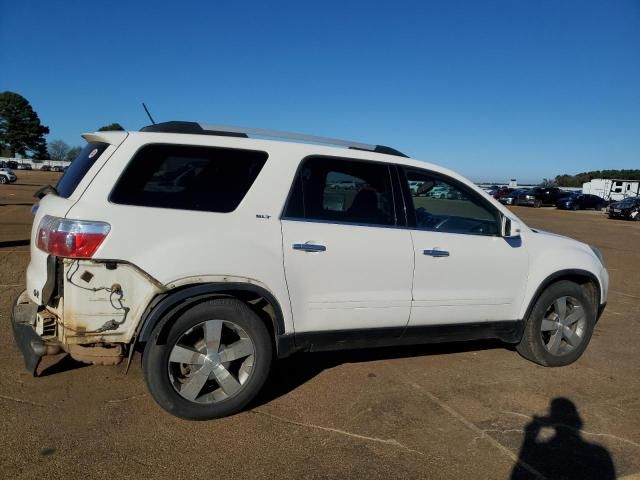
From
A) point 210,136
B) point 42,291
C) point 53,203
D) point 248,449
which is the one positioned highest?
point 210,136

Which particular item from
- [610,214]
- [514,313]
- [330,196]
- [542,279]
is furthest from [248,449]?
[610,214]

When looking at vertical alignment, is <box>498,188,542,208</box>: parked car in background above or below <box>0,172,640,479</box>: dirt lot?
above

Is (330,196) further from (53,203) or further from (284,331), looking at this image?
(53,203)

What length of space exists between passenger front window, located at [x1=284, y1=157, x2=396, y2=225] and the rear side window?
0.35 meters

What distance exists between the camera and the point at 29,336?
3.19 m

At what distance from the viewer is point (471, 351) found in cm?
497

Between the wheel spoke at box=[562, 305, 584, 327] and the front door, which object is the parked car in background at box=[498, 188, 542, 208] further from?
the front door

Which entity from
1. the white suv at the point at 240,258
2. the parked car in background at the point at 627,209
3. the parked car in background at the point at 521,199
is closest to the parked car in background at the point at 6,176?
the parked car in background at the point at 521,199

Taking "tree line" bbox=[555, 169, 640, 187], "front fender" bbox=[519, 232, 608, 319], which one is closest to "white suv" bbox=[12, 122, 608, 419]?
"front fender" bbox=[519, 232, 608, 319]

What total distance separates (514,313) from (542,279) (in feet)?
1.27

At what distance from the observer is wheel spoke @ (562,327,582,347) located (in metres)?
4.61

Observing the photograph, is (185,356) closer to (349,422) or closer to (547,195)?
(349,422)

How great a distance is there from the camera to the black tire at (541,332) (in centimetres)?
445

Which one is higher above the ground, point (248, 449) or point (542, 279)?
point (542, 279)
